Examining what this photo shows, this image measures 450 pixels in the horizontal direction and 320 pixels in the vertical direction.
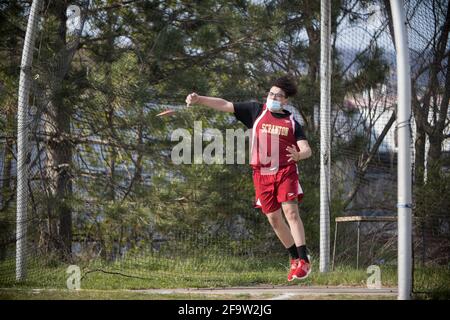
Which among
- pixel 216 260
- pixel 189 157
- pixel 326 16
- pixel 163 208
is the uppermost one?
pixel 326 16

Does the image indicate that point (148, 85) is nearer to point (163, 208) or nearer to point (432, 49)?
point (163, 208)

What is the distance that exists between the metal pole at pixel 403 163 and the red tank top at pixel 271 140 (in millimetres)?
839

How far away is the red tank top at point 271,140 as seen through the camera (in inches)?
192

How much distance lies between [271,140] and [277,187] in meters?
0.38

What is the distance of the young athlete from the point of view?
4871 millimetres

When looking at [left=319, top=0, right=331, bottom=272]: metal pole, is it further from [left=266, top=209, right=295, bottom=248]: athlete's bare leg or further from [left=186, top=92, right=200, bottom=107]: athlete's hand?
[left=186, top=92, right=200, bottom=107]: athlete's hand

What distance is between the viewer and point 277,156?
16.0ft

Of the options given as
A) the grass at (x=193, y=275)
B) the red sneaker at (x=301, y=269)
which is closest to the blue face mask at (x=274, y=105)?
the red sneaker at (x=301, y=269)

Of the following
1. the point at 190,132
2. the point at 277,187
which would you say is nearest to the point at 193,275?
the point at 190,132

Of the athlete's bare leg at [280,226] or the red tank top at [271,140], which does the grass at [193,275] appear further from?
the red tank top at [271,140]

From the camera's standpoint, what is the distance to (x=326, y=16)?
7238mm

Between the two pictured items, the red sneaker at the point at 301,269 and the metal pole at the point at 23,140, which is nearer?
the red sneaker at the point at 301,269
